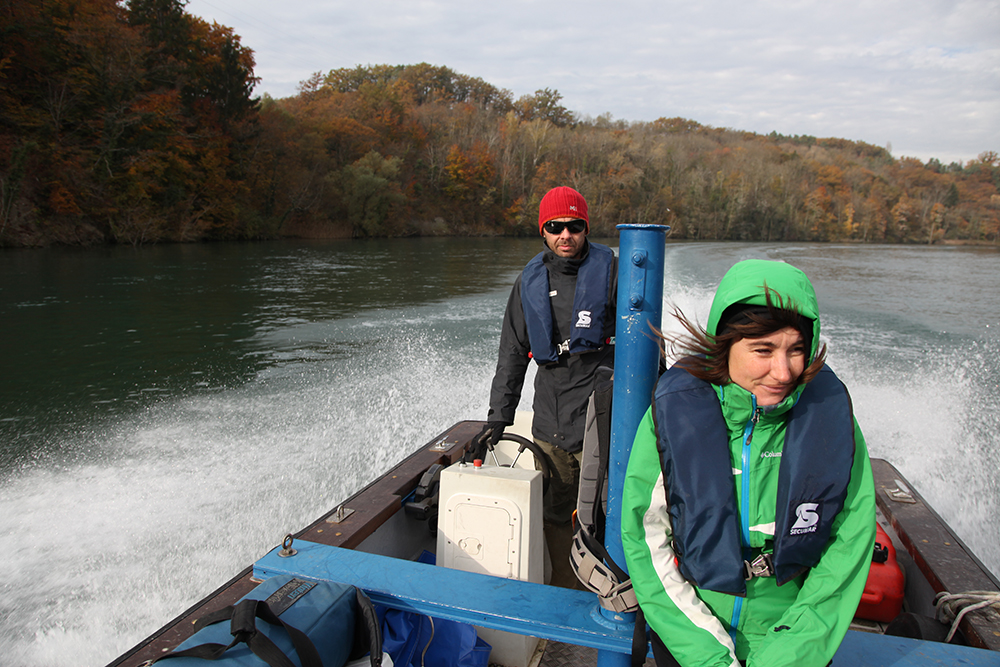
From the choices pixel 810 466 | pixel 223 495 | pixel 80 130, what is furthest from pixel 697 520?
pixel 80 130

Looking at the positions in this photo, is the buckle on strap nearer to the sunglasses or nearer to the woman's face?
the woman's face

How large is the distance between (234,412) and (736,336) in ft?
15.3

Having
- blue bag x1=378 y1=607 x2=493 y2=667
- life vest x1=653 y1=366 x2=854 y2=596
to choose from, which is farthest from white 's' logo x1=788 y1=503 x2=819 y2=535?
blue bag x1=378 y1=607 x2=493 y2=667

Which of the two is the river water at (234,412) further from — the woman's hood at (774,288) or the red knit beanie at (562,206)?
the woman's hood at (774,288)

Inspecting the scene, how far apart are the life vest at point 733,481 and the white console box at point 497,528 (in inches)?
30.4

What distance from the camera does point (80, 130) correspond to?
772 inches

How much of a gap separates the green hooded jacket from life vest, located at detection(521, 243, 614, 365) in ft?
3.08

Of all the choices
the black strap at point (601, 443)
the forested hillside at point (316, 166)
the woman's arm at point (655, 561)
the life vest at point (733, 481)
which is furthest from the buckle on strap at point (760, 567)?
the forested hillside at point (316, 166)

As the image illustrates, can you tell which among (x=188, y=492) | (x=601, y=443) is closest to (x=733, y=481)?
(x=601, y=443)

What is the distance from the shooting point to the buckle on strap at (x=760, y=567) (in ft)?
3.51

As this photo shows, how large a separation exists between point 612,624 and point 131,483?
10.9ft

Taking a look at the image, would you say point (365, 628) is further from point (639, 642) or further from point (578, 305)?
point (578, 305)

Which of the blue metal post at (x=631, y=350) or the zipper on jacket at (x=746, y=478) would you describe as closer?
the zipper on jacket at (x=746, y=478)

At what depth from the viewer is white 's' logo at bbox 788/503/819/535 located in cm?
103
